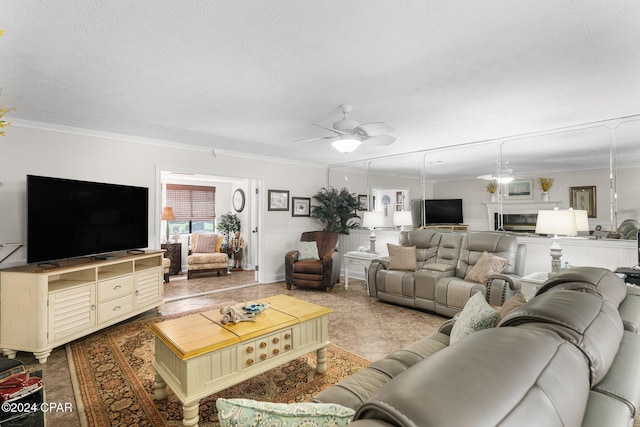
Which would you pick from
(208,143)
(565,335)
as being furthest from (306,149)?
(565,335)

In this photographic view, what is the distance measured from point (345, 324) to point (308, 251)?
209cm

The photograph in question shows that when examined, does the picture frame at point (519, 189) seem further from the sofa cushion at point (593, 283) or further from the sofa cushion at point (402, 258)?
the sofa cushion at point (593, 283)

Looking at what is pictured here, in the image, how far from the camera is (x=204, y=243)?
6.73 metres

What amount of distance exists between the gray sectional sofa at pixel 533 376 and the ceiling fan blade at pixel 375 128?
198 centimetres

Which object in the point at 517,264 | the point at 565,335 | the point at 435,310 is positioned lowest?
the point at 435,310

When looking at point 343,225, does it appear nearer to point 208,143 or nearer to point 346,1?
point 208,143

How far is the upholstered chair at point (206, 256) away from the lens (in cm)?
620

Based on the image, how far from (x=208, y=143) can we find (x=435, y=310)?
155 inches

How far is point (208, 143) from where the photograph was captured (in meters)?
4.70

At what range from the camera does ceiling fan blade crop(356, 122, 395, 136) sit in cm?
277

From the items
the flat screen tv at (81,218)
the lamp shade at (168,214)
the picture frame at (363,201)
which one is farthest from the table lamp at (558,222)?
the lamp shade at (168,214)

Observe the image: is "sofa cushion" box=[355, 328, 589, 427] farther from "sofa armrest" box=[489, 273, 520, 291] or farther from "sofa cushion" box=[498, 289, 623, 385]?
"sofa armrest" box=[489, 273, 520, 291]

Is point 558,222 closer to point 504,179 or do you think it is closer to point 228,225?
point 504,179

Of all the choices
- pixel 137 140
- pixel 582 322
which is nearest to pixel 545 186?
pixel 582 322
